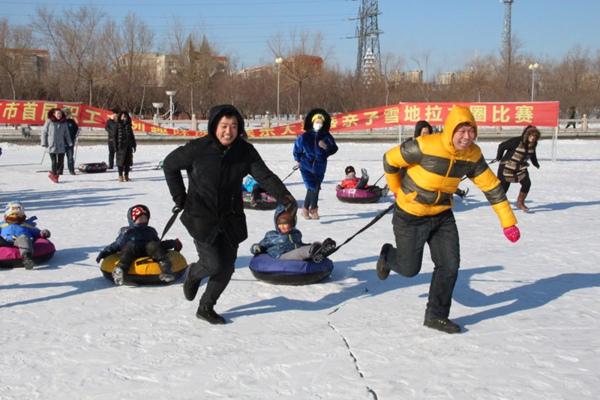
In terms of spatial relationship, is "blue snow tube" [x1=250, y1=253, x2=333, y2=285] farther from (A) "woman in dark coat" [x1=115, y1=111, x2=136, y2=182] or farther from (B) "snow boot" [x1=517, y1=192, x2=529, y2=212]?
(A) "woman in dark coat" [x1=115, y1=111, x2=136, y2=182]

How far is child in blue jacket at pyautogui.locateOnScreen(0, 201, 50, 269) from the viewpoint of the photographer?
654 centimetres

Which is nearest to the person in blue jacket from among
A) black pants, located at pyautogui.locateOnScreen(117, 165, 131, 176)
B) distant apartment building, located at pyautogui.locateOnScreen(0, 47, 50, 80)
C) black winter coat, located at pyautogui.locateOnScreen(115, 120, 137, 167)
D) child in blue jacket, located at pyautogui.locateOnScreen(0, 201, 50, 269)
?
child in blue jacket, located at pyautogui.locateOnScreen(0, 201, 50, 269)

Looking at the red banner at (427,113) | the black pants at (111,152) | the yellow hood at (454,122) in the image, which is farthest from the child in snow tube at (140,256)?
the red banner at (427,113)

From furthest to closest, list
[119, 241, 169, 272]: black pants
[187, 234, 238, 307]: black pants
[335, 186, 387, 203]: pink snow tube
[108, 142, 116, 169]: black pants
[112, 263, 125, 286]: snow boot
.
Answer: [108, 142, 116, 169]: black pants → [335, 186, 387, 203]: pink snow tube → [119, 241, 169, 272]: black pants → [112, 263, 125, 286]: snow boot → [187, 234, 238, 307]: black pants

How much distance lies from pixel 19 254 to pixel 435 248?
4254 mm

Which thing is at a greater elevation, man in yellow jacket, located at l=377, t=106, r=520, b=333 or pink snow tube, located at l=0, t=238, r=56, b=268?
man in yellow jacket, located at l=377, t=106, r=520, b=333

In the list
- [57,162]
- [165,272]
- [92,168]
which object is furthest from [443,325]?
[92,168]

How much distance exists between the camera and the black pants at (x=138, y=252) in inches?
233

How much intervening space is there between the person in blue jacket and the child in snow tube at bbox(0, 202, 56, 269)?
3961 millimetres

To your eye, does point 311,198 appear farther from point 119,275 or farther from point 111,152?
point 111,152

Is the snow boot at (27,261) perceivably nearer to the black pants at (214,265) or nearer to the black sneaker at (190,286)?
the black sneaker at (190,286)

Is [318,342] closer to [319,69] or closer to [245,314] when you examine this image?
[245,314]

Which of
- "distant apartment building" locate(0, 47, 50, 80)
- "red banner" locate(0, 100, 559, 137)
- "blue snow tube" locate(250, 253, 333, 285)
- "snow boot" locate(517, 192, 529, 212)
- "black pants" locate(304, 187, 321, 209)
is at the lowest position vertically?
"blue snow tube" locate(250, 253, 333, 285)

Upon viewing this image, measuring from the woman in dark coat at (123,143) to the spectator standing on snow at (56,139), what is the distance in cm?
134
